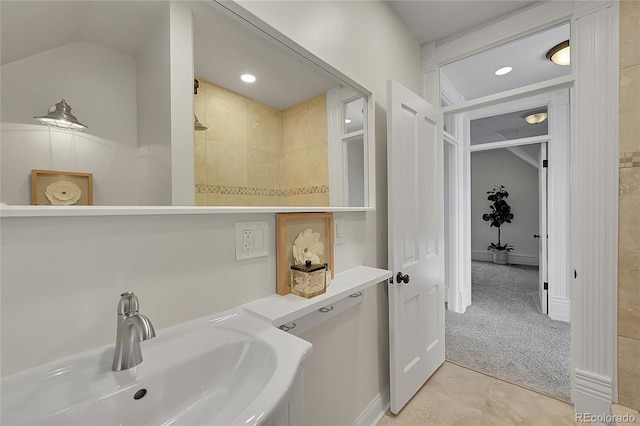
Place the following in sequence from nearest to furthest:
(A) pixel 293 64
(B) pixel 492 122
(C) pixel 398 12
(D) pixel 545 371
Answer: (A) pixel 293 64 → (C) pixel 398 12 → (D) pixel 545 371 → (B) pixel 492 122

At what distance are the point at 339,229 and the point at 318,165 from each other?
0.35 metres

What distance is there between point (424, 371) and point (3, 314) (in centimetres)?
214

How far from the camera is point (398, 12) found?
1.84 meters

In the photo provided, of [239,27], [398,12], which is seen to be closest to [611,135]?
[398,12]

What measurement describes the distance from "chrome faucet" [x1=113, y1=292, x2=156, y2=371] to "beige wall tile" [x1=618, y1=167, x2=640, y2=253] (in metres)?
2.22

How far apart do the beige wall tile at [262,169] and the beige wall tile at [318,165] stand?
0.64 feet

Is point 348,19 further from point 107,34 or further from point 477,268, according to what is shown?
point 477,268

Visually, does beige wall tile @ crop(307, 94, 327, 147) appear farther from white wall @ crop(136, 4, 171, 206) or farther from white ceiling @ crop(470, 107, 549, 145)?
white ceiling @ crop(470, 107, 549, 145)

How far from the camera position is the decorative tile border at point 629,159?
140 centimetres

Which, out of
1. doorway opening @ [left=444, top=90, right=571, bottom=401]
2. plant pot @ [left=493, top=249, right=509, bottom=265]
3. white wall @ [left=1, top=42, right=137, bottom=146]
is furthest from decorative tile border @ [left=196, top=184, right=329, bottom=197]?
plant pot @ [left=493, top=249, right=509, bottom=265]

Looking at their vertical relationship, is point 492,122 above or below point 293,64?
above

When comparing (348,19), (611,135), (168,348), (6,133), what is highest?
(348,19)

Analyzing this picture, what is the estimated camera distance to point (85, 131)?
0.60 m

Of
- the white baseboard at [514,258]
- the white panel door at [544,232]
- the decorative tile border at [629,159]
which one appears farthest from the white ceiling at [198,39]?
the white baseboard at [514,258]
